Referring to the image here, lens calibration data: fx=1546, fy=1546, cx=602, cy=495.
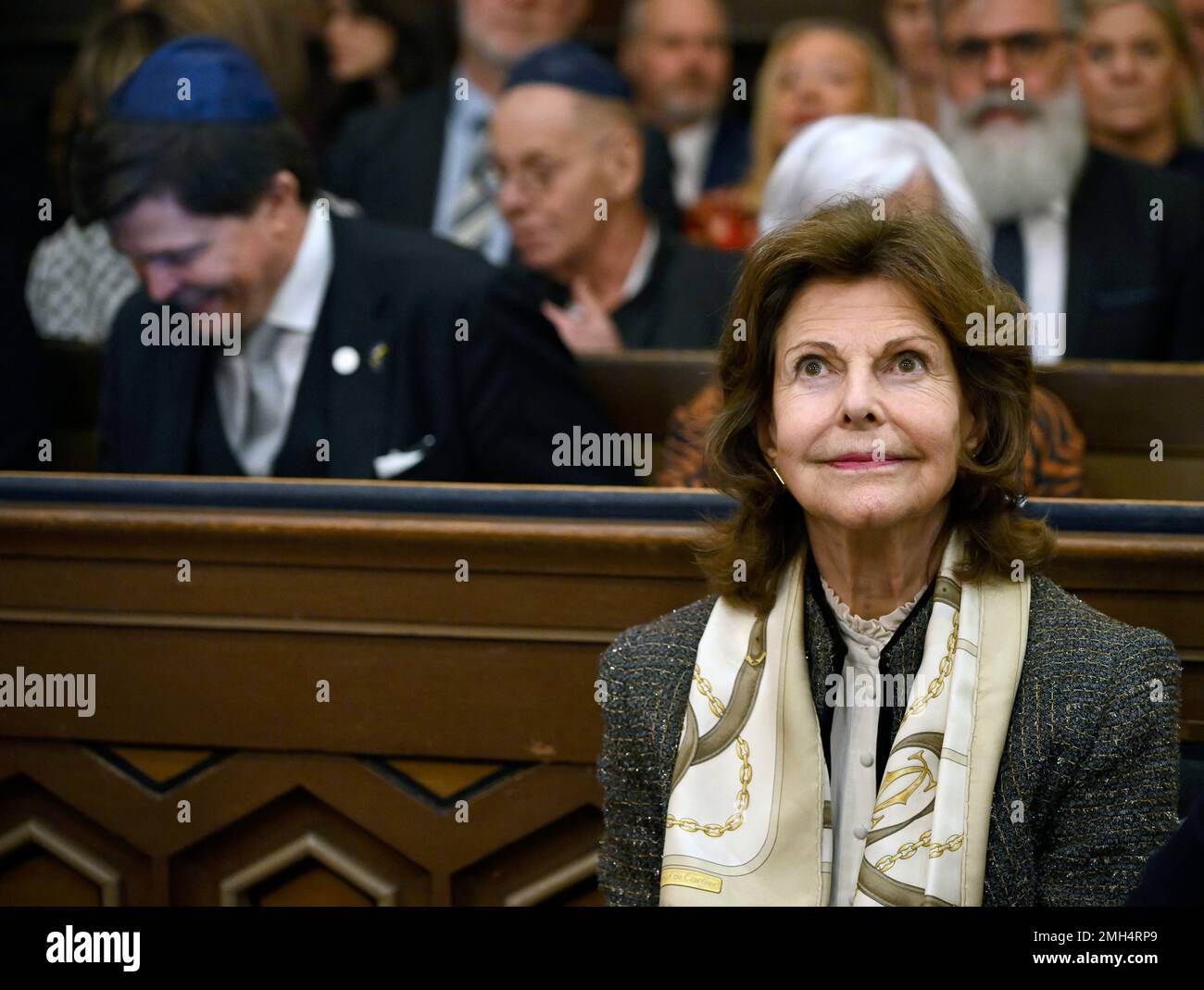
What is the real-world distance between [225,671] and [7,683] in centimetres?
36

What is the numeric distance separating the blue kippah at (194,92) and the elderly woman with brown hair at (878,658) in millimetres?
1503

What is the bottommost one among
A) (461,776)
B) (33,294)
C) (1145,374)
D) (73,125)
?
(461,776)

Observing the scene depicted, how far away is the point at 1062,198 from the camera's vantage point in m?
3.70

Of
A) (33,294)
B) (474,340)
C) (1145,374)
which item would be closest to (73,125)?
(33,294)

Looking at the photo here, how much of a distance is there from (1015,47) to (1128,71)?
0.37m

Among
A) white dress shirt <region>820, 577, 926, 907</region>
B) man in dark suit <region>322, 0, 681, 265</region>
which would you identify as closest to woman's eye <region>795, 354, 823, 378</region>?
white dress shirt <region>820, 577, 926, 907</region>

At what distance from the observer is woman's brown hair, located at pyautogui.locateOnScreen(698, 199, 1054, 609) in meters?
1.89

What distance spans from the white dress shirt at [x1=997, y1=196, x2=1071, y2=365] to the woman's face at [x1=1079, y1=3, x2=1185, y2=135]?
2.11 feet

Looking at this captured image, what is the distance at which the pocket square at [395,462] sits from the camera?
2934mm

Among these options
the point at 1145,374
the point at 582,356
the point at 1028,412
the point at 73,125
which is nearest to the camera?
the point at 1028,412

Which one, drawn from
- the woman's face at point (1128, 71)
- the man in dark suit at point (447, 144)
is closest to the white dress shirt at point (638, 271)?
the man in dark suit at point (447, 144)

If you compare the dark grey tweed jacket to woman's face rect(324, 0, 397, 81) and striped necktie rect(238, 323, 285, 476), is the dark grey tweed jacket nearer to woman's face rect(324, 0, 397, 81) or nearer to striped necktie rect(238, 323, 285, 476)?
striped necktie rect(238, 323, 285, 476)

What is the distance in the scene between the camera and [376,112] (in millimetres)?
4504

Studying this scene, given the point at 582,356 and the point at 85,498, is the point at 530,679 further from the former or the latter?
the point at 582,356
